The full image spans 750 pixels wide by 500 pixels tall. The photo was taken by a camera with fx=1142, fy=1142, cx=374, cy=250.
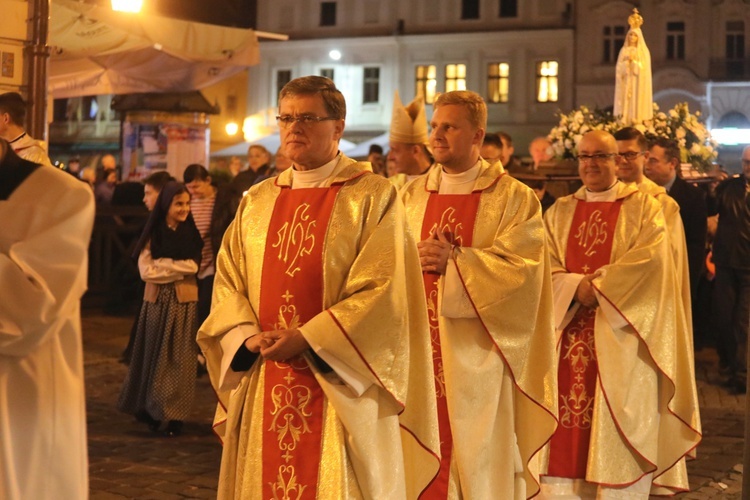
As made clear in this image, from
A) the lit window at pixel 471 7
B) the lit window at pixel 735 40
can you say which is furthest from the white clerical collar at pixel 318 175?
the lit window at pixel 735 40

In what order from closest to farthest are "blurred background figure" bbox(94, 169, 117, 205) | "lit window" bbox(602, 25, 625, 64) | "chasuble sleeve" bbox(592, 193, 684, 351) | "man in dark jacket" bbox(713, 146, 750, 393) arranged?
1. "chasuble sleeve" bbox(592, 193, 684, 351)
2. "man in dark jacket" bbox(713, 146, 750, 393)
3. "blurred background figure" bbox(94, 169, 117, 205)
4. "lit window" bbox(602, 25, 625, 64)

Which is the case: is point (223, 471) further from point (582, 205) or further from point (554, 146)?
point (554, 146)

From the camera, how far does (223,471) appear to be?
454 centimetres

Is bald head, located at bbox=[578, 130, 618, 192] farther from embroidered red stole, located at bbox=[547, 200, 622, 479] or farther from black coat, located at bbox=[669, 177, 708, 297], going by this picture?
black coat, located at bbox=[669, 177, 708, 297]

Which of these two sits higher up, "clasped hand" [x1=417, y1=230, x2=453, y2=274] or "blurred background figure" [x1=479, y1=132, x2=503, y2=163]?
"blurred background figure" [x1=479, y1=132, x2=503, y2=163]

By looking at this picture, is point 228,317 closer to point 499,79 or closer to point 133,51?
point 133,51

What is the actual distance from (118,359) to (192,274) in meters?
3.61

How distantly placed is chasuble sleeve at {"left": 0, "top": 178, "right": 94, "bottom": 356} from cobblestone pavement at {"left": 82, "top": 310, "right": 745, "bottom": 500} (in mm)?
3435

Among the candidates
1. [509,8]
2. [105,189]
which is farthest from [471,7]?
[105,189]

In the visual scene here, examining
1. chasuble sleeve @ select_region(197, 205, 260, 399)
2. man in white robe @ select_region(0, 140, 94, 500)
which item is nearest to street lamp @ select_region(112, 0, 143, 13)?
chasuble sleeve @ select_region(197, 205, 260, 399)

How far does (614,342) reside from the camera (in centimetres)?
660

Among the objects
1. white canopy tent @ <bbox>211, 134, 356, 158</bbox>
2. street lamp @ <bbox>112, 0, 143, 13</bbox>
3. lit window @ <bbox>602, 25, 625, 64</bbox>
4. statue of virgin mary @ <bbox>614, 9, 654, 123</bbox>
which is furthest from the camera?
lit window @ <bbox>602, 25, 625, 64</bbox>

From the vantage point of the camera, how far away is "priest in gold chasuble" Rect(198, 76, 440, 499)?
4.21m

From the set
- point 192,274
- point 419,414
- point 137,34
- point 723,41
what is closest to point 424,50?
point 723,41
